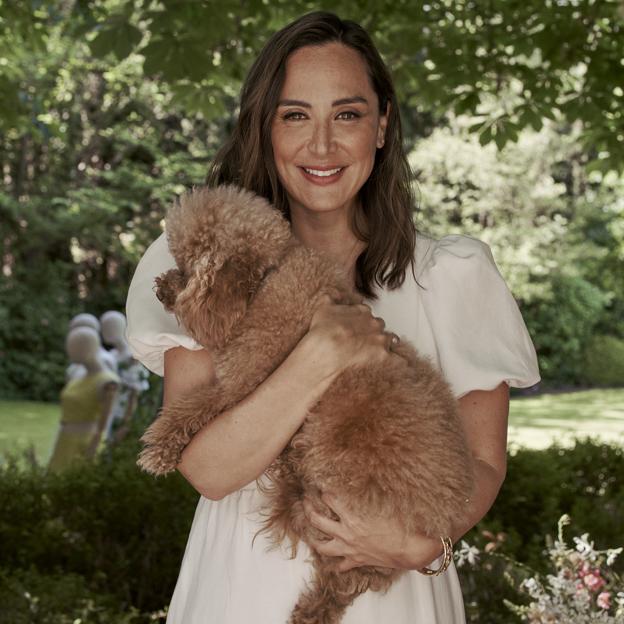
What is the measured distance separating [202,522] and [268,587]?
284mm

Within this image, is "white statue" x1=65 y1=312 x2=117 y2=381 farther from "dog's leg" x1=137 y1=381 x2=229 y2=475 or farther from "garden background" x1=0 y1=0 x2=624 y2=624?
"dog's leg" x1=137 y1=381 x2=229 y2=475

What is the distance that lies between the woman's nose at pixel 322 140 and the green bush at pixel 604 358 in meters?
24.5

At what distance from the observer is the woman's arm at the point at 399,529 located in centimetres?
204

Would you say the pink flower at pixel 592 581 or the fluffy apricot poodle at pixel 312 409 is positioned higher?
the fluffy apricot poodle at pixel 312 409

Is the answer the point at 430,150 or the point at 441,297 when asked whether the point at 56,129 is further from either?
the point at 430,150

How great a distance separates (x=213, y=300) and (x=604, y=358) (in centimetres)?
2511

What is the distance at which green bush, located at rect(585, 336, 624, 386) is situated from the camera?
25625mm

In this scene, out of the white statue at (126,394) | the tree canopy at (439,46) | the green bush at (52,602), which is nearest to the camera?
the green bush at (52,602)

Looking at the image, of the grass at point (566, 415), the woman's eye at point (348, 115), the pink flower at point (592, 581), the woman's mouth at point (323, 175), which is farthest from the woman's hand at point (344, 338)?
the grass at point (566, 415)

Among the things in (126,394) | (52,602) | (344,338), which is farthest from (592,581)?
(126,394)

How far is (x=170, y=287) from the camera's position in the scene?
2.12 meters

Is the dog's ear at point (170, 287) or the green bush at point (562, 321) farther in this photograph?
the green bush at point (562, 321)

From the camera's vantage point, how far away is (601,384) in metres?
25.8

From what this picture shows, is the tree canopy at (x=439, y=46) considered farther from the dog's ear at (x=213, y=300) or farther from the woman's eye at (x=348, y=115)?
the dog's ear at (x=213, y=300)
